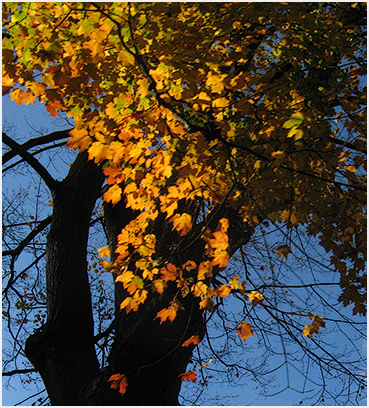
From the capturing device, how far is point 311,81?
3.56 meters

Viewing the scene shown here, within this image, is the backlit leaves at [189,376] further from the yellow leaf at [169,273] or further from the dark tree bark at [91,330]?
the yellow leaf at [169,273]

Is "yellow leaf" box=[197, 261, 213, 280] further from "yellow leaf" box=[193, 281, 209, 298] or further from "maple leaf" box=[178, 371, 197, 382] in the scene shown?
"maple leaf" box=[178, 371, 197, 382]

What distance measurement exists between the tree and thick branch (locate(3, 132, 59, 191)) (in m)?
0.02

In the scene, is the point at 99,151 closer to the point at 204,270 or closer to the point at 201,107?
the point at 201,107

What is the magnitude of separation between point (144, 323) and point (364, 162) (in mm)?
2814

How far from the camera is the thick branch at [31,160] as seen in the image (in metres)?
4.59

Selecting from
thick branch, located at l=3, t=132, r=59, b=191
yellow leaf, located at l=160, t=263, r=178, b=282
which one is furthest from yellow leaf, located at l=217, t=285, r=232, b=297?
thick branch, located at l=3, t=132, r=59, b=191

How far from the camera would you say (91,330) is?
15.1 feet

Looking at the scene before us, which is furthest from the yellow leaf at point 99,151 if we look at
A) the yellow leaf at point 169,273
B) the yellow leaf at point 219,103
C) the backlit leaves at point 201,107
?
the yellow leaf at point 169,273

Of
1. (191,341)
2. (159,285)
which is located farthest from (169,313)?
(191,341)

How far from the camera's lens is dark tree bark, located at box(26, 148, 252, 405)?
3885mm

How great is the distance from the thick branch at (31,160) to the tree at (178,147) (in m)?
0.02

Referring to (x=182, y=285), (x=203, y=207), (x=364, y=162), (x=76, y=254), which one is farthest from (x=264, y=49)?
(x=76, y=254)

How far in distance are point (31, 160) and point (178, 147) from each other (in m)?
2.28
